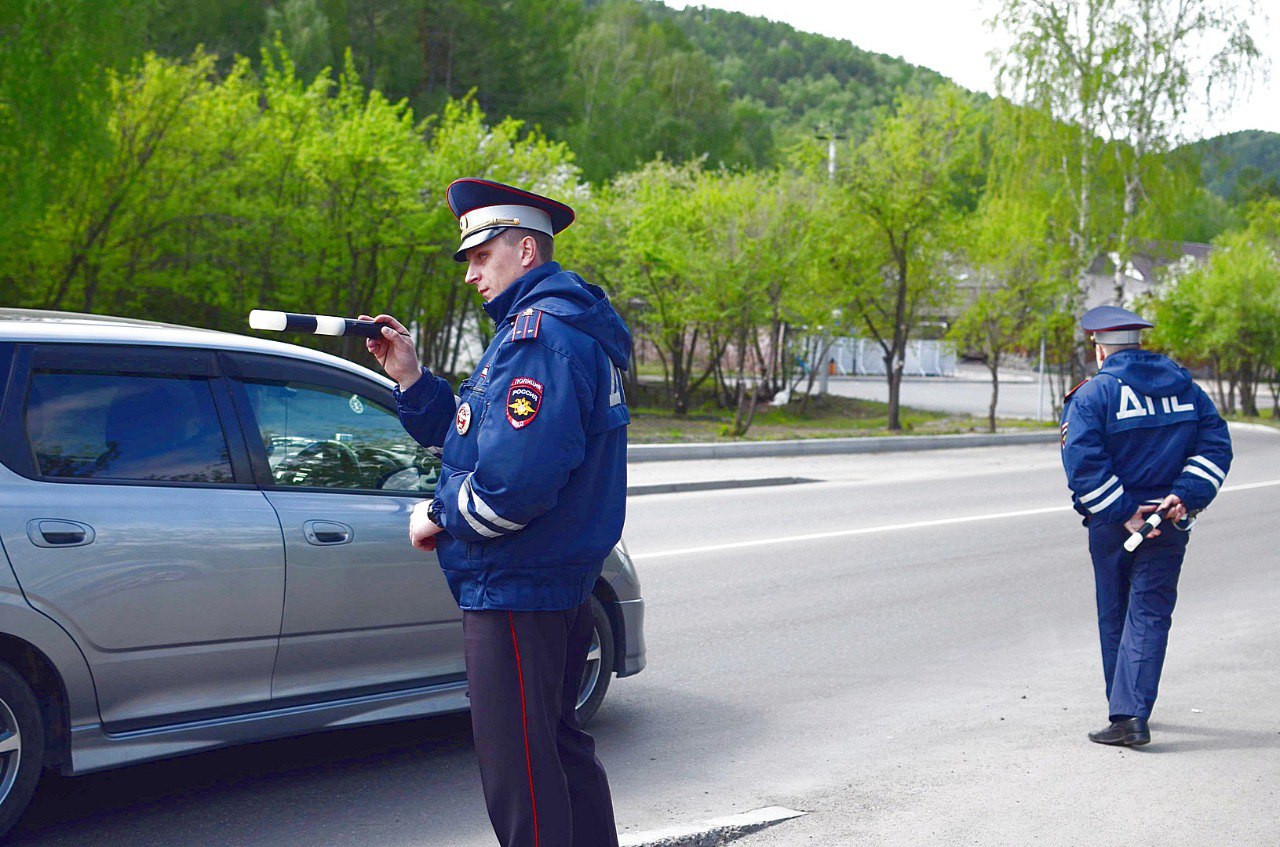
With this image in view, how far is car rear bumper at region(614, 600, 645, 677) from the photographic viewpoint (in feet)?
17.7

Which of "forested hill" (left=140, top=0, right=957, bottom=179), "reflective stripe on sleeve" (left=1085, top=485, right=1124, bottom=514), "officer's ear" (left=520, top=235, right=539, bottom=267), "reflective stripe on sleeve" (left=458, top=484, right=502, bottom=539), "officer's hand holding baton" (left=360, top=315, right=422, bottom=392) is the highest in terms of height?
"forested hill" (left=140, top=0, right=957, bottom=179)

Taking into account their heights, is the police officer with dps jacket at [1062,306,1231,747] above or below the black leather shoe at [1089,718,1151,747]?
above

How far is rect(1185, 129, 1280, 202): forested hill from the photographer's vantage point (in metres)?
36.0

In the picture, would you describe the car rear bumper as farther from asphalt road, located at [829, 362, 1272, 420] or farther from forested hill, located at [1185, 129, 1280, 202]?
forested hill, located at [1185, 129, 1280, 202]

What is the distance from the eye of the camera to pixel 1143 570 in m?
5.40

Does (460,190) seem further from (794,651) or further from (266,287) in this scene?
(266,287)


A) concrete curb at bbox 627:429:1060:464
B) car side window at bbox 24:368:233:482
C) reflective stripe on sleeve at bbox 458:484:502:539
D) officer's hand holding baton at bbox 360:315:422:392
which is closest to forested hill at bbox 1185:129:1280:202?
concrete curb at bbox 627:429:1060:464

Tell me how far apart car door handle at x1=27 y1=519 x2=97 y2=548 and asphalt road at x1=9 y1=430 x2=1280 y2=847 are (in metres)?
0.99

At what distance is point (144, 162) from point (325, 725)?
1932 centimetres

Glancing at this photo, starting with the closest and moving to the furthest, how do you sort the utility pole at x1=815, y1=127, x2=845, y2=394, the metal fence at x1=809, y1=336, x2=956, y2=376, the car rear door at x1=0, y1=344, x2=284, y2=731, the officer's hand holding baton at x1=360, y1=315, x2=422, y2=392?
the officer's hand holding baton at x1=360, y1=315, x2=422, y2=392
the car rear door at x1=0, y1=344, x2=284, y2=731
the utility pole at x1=815, y1=127, x2=845, y2=394
the metal fence at x1=809, y1=336, x2=956, y2=376

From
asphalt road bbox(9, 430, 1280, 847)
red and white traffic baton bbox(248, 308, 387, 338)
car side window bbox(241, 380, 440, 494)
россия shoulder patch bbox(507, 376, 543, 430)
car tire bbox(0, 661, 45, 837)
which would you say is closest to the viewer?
россия shoulder patch bbox(507, 376, 543, 430)

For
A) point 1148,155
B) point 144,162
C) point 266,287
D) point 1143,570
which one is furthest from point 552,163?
point 1143,570

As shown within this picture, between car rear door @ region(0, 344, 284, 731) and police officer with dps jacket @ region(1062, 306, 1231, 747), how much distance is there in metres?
3.28

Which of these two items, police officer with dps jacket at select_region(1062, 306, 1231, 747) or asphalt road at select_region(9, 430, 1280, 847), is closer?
asphalt road at select_region(9, 430, 1280, 847)
